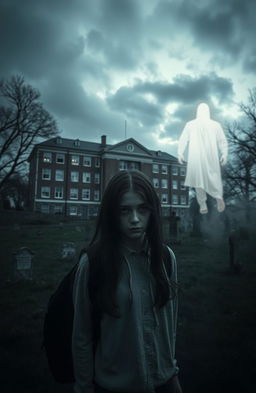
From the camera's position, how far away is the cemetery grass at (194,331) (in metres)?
2.65

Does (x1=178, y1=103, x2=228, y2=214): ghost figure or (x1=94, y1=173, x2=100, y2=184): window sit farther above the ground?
(x1=94, y1=173, x2=100, y2=184): window

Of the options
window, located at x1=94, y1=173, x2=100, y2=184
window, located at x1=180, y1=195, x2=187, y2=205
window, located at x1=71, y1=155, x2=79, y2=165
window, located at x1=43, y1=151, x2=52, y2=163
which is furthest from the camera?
window, located at x1=180, y1=195, x2=187, y2=205

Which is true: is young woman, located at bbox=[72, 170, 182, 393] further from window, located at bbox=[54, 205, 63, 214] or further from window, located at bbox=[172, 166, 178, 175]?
window, located at bbox=[172, 166, 178, 175]

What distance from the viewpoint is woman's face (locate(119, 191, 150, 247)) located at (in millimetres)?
1458

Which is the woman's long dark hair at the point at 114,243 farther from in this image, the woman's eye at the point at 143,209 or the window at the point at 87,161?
the window at the point at 87,161

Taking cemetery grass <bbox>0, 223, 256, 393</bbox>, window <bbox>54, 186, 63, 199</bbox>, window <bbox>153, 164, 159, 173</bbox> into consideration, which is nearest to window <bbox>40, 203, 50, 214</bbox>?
window <bbox>54, 186, 63, 199</bbox>

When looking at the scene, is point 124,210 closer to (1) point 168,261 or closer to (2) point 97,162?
(1) point 168,261

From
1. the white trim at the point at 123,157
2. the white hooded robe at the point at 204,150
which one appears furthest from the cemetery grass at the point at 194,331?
the white trim at the point at 123,157

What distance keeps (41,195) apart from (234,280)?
3737 cm

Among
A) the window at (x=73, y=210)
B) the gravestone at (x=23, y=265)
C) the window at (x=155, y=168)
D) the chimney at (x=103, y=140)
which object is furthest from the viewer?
the window at (x=155, y=168)

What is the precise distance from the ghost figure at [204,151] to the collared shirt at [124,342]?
5.67m

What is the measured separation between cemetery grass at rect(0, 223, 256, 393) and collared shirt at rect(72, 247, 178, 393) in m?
1.61

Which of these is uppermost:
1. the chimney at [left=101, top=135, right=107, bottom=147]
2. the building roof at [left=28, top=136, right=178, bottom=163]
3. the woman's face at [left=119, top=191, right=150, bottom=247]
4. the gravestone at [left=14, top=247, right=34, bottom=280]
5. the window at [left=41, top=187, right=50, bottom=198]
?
the chimney at [left=101, top=135, right=107, bottom=147]

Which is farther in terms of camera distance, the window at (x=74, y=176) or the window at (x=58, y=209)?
the window at (x=74, y=176)
